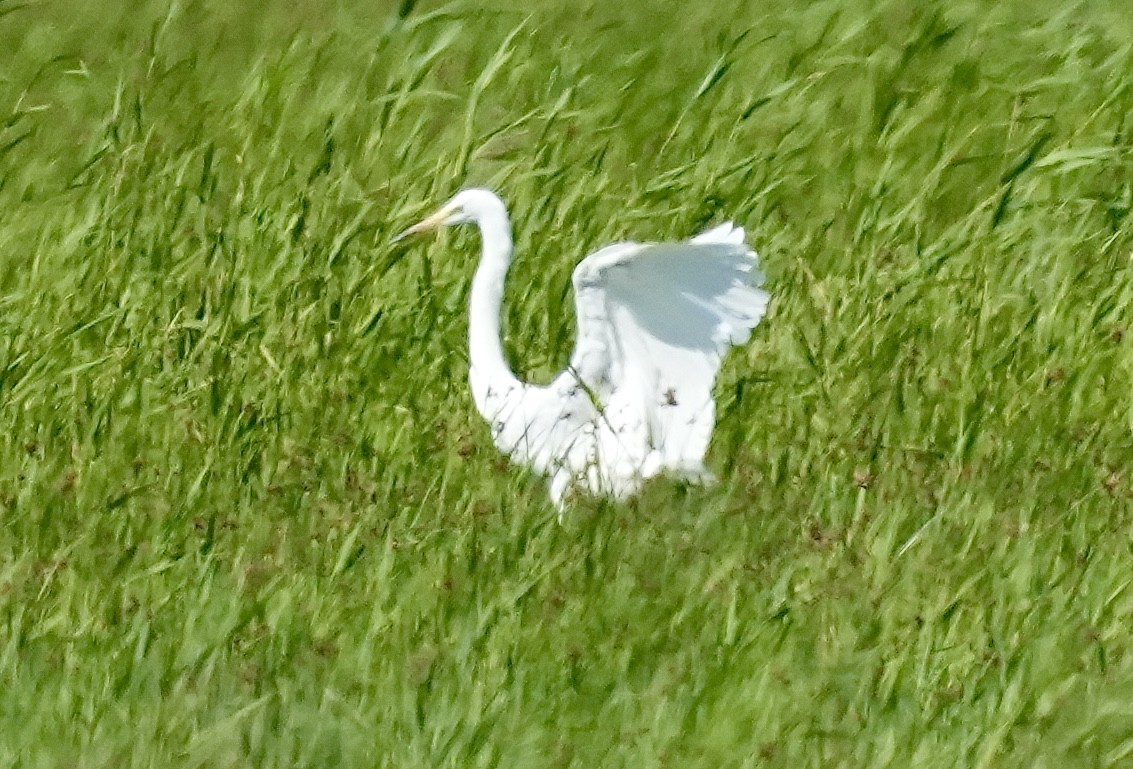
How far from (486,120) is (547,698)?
3.53 metres

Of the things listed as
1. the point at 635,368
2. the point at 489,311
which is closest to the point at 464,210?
the point at 489,311

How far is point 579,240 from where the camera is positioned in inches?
212

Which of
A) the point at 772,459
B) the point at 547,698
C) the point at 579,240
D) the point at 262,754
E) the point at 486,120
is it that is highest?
the point at 486,120

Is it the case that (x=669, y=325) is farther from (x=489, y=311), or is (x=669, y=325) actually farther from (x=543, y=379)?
(x=543, y=379)

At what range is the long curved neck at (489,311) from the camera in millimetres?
4844

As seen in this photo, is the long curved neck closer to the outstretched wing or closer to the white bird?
the white bird

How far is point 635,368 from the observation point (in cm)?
479

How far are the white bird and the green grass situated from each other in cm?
10

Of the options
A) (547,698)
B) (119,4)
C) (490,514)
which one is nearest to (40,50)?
(119,4)

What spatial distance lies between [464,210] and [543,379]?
439mm

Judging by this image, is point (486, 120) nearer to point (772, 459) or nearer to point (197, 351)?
point (197, 351)

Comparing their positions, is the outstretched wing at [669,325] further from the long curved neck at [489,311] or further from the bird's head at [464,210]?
the bird's head at [464,210]

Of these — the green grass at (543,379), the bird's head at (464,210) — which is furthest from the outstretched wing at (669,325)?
the bird's head at (464,210)

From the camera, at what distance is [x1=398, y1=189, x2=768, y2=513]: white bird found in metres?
4.54
